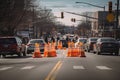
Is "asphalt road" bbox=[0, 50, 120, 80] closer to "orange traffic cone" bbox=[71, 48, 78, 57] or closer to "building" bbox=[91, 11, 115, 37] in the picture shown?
"orange traffic cone" bbox=[71, 48, 78, 57]

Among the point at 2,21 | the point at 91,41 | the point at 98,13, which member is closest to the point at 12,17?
the point at 2,21

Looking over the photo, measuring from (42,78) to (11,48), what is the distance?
21.7 metres

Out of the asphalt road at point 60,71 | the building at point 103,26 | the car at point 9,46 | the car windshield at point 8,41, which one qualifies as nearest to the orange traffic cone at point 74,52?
the car at point 9,46

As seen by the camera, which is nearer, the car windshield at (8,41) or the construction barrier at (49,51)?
the construction barrier at (49,51)

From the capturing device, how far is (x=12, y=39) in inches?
1501

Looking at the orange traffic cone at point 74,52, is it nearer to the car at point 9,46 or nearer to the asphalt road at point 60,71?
the car at point 9,46

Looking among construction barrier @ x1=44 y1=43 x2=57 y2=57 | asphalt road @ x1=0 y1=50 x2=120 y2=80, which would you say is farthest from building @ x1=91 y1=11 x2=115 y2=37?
asphalt road @ x1=0 y1=50 x2=120 y2=80

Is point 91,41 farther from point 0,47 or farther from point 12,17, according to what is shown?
point 12,17

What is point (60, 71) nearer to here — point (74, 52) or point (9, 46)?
point (74, 52)

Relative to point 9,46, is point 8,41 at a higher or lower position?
higher

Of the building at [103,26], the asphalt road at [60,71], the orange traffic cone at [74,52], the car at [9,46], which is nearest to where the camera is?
the asphalt road at [60,71]

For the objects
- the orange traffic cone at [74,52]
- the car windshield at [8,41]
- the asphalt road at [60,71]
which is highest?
the car windshield at [8,41]

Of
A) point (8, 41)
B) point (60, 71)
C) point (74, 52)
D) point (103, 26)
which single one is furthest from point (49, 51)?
point (103, 26)

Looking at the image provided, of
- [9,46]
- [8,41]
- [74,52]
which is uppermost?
[8,41]
